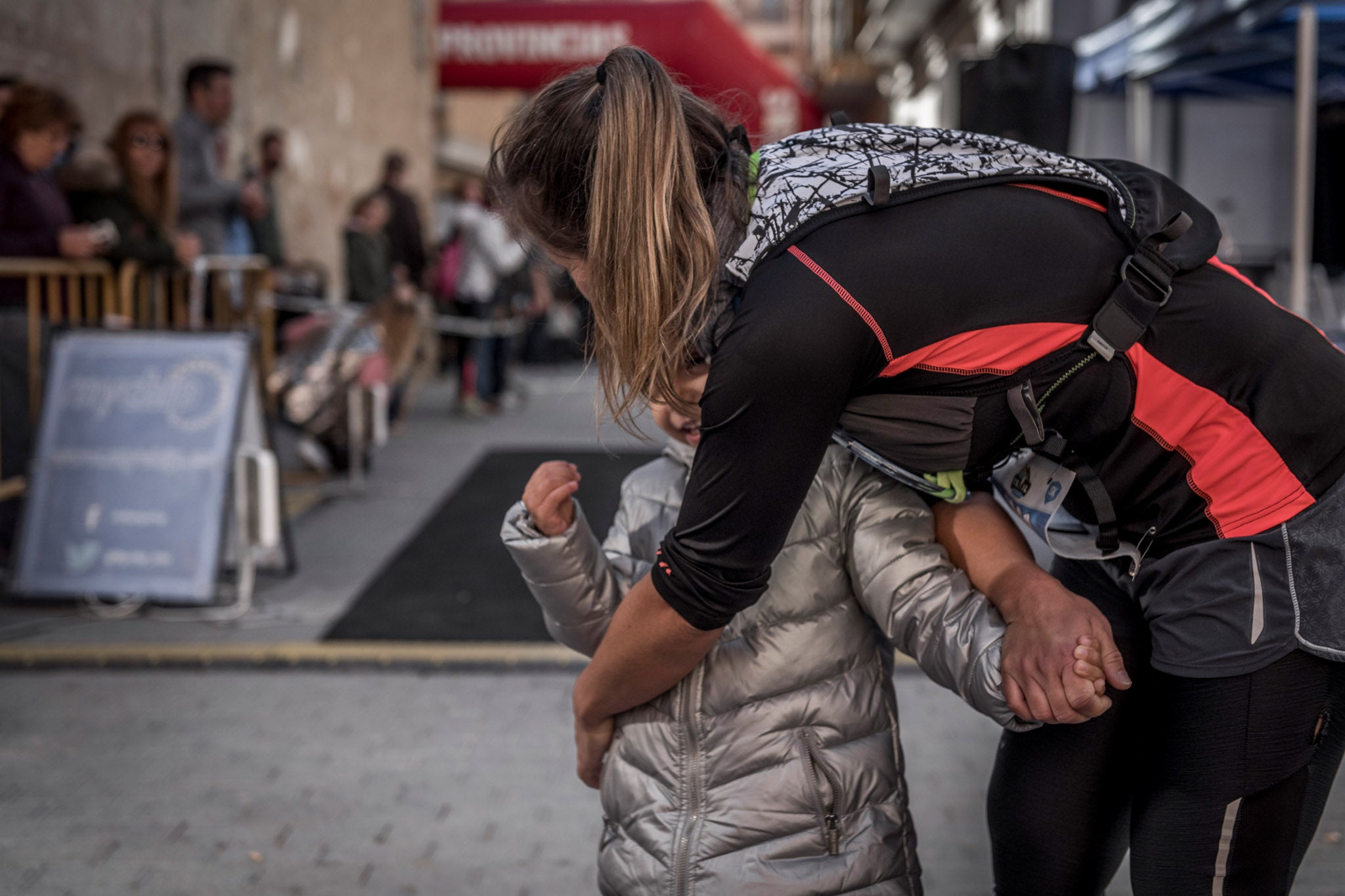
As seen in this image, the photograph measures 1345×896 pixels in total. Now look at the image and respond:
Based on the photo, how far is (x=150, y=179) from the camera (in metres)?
6.45

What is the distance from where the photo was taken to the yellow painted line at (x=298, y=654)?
4.40 m

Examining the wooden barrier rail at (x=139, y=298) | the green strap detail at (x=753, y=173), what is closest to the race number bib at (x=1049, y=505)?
the green strap detail at (x=753, y=173)

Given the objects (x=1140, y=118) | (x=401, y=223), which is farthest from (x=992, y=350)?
(x=401, y=223)

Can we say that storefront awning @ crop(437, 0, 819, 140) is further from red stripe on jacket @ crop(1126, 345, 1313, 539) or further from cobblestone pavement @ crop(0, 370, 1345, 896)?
red stripe on jacket @ crop(1126, 345, 1313, 539)

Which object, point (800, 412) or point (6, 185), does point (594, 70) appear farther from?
point (6, 185)

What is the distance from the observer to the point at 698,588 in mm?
1503

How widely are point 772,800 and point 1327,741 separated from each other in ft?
2.44

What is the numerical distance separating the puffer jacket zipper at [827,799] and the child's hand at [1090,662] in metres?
0.42

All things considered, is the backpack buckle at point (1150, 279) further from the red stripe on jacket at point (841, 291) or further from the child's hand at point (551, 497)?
the child's hand at point (551, 497)

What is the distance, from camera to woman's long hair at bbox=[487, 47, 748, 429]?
4.70 ft

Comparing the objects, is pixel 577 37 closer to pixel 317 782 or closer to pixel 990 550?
pixel 317 782

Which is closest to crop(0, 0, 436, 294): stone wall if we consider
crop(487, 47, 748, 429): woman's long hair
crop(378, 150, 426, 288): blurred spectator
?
crop(378, 150, 426, 288): blurred spectator

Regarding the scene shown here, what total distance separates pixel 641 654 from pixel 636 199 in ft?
1.95

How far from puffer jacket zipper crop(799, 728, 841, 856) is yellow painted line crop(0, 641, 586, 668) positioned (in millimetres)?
2666
